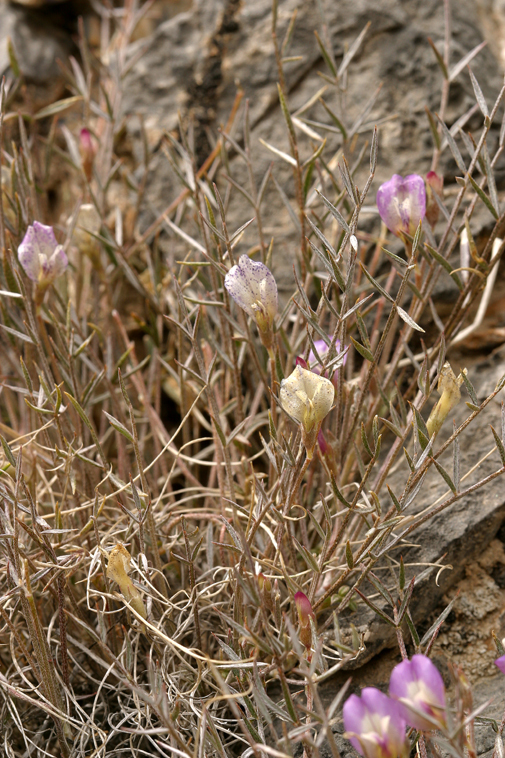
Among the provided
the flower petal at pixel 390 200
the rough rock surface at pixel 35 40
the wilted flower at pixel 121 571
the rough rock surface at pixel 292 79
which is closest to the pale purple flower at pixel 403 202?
the flower petal at pixel 390 200

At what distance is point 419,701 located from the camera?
431mm

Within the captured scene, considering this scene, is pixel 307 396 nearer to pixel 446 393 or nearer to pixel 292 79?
pixel 446 393

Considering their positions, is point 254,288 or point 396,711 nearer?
point 396,711

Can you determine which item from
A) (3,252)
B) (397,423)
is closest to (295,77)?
(3,252)

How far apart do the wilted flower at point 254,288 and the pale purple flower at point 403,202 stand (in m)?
0.15

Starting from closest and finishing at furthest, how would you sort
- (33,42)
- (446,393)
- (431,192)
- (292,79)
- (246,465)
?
(446,393), (431,192), (246,465), (292,79), (33,42)

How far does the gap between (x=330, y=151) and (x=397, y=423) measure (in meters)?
0.57

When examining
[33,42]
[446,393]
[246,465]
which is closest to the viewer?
[446,393]

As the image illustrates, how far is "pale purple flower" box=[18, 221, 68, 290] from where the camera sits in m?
0.68

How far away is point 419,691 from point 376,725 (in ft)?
0.12

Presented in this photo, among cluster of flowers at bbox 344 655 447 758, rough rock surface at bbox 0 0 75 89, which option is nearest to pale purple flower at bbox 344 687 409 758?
cluster of flowers at bbox 344 655 447 758

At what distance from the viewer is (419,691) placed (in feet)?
1.43

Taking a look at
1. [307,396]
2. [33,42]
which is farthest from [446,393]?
[33,42]

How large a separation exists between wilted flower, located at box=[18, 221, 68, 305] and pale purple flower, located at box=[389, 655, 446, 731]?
0.51 meters
